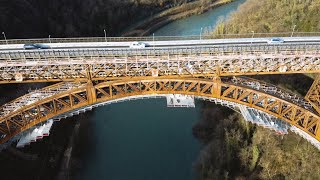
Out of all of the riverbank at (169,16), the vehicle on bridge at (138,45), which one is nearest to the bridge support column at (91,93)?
the vehicle on bridge at (138,45)

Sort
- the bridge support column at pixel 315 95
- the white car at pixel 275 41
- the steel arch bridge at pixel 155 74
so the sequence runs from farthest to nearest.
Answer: the white car at pixel 275 41
the bridge support column at pixel 315 95
the steel arch bridge at pixel 155 74

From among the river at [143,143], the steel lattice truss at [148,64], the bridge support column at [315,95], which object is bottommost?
the river at [143,143]

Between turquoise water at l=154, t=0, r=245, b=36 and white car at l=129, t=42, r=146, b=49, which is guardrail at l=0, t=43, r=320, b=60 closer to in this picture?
white car at l=129, t=42, r=146, b=49

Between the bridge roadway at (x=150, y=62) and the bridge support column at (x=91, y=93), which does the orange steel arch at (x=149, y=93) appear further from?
the bridge roadway at (x=150, y=62)

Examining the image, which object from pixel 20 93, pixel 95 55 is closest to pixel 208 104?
pixel 95 55

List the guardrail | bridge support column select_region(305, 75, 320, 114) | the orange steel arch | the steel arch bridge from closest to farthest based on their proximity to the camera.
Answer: the steel arch bridge
the orange steel arch
the guardrail
bridge support column select_region(305, 75, 320, 114)

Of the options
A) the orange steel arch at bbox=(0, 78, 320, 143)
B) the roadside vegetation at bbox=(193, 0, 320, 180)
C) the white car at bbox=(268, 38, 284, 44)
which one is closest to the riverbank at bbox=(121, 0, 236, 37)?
the roadside vegetation at bbox=(193, 0, 320, 180)

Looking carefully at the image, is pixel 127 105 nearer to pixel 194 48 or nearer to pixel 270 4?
pixel 194 48

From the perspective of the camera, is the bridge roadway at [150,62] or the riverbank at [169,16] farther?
the riverbank at [169,16]
